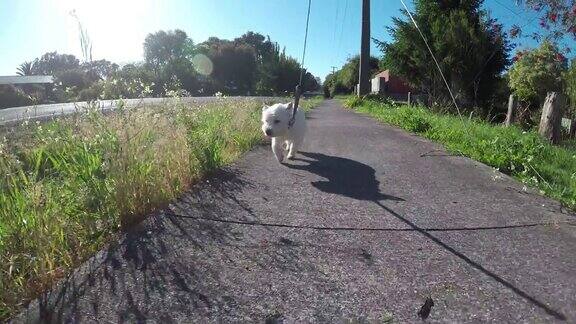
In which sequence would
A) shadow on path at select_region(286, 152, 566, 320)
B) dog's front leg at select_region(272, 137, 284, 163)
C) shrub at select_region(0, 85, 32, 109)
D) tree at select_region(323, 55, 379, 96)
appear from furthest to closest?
tree at select_region(323, 55, 379, 96) < shrub at select_region(0, 85, 32, 109) < dog's front leg at select_region(272, 137, 284, 163) < shadow on path at select_region(286, 152, 566, 320)

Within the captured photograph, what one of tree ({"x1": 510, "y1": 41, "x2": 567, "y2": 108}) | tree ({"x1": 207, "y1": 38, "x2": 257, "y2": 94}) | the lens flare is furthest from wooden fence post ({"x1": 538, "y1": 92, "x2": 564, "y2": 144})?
the lens flare

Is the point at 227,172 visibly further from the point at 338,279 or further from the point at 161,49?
the point at 161,49

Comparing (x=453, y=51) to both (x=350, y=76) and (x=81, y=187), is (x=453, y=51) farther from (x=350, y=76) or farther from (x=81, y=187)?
(x=350, y=76)

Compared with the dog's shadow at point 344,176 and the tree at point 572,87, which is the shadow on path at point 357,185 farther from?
the tree at point 572,87

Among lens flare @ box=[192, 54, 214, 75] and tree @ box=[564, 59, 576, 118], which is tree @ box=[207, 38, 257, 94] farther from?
tree @ box=[564, 59, 576, 118]

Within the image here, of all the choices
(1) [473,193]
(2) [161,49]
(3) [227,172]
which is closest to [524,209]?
(1) [473,193]

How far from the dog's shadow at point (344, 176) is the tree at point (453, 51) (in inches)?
386

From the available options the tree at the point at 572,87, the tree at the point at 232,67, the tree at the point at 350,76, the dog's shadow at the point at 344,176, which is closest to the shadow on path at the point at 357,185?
the dog's shadow at the point at 344,176

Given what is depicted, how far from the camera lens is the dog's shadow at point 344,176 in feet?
13.6

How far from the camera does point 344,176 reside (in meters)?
4.91

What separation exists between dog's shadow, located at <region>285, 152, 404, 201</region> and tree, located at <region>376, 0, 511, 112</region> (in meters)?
9.81

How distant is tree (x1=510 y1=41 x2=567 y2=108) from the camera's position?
13.7 metres

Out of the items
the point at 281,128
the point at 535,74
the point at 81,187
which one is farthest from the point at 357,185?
the point at 535,74

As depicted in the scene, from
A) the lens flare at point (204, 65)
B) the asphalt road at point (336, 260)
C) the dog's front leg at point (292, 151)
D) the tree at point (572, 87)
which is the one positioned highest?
the lens flare at point (204, 65)
